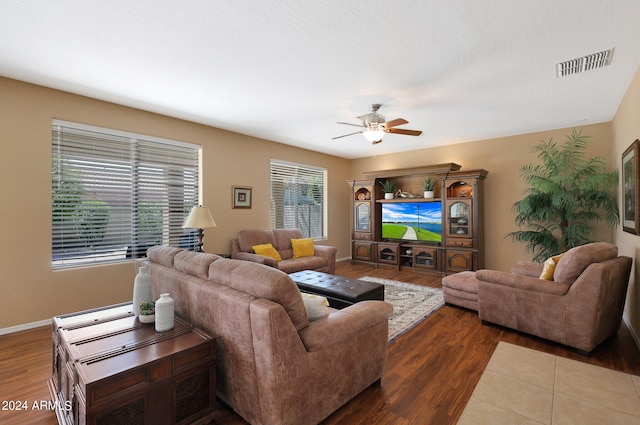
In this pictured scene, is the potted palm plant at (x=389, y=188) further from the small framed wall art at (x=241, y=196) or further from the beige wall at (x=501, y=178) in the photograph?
the small framed wall art at (x=241, y=196)

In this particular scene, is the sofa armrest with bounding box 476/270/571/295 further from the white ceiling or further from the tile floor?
the white ceiling

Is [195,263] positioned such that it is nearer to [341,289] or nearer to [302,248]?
[341,289]

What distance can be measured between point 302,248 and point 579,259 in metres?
3.89

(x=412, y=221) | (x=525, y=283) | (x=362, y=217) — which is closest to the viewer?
(x=525, y=283)

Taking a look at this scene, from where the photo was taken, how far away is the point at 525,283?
9.75ft

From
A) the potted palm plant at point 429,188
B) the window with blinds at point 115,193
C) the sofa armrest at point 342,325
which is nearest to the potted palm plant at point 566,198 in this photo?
the potted palm plant at point 429,188

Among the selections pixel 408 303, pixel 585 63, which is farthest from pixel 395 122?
pixel 408 303

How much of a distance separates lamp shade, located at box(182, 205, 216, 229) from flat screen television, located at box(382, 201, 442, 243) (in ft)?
13.3

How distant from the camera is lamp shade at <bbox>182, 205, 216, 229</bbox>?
396 centimetres

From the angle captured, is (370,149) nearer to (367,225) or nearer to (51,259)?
(367,225)

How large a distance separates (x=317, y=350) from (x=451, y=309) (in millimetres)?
2821

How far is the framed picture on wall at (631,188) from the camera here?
2.74 metres

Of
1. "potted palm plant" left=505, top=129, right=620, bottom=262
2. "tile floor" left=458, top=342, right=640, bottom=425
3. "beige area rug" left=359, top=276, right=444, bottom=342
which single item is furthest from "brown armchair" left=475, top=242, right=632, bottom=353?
Answer: "potted palm plant" left=505, top=129, right=620, bottom=262

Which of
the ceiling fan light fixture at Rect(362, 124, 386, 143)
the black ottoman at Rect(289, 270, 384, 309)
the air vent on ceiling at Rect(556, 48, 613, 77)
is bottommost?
the black ottoman at Rect(289, 270, 384, 309)
